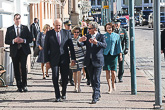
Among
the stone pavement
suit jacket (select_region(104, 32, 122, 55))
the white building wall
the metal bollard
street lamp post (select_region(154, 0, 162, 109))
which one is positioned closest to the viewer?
street lamp post (select_region(154, 0, 162, 109))

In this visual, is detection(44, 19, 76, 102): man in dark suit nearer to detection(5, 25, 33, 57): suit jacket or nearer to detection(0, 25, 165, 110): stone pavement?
detection(0, 25, 165, 110): stone pavement

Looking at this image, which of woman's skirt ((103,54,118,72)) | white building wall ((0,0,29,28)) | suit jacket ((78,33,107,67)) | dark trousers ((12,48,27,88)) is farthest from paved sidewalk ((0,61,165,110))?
white building wall ((0,0,29,28))

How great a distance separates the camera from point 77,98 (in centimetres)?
1080

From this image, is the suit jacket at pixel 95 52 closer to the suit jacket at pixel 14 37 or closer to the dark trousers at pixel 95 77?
the dark trousers at pixel 95 77

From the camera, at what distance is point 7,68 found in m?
13.1

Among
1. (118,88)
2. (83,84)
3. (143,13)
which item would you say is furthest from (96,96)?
(143,13)

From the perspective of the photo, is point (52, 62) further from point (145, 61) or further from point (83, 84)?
point (145, 61)

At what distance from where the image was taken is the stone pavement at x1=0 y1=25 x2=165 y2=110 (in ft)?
31.6

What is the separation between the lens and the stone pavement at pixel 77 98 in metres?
9.62

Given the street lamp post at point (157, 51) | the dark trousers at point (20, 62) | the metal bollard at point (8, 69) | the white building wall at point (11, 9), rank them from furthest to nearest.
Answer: the white building wall at point (11, 9) < the metal bollard at point (8, 69) < the dark trousers at point (20, 62) < the street lamp post at point (157, 51)

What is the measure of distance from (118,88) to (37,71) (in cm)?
528

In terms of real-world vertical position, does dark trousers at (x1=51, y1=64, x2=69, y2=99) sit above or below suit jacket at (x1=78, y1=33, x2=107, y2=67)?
below

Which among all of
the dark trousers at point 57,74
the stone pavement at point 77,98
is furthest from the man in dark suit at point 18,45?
the dark trousers at point 57,74

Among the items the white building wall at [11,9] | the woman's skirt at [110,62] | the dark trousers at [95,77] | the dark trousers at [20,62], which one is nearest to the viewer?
the dark trousers at [95,77]
